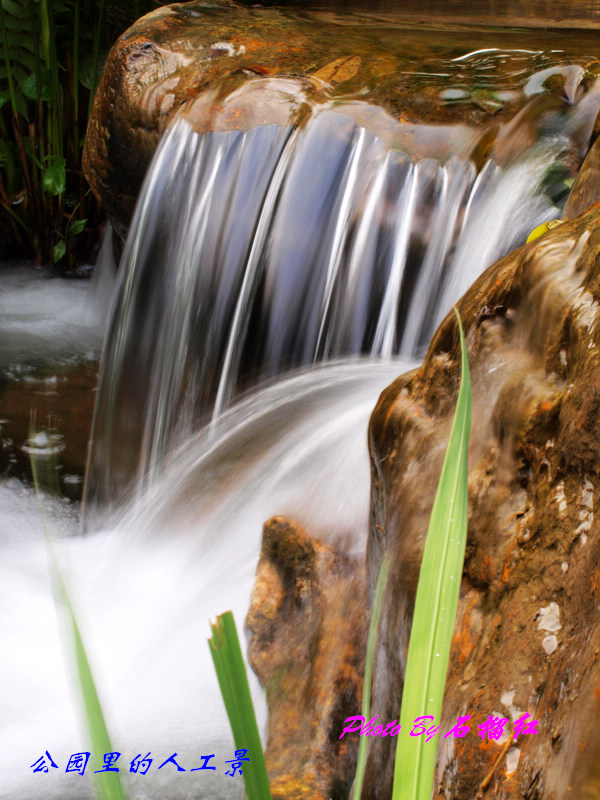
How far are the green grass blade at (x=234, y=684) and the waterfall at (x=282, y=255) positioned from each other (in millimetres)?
2383

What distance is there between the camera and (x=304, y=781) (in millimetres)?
1512

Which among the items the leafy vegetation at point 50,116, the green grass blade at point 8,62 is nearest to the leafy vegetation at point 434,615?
the leafy vegetation at point 50,116

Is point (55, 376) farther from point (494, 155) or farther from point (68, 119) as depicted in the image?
point (494, 155)

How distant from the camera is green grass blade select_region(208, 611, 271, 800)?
39cm

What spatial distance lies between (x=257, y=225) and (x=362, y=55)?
0.99 metres

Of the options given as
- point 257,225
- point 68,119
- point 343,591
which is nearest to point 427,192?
point 257,225

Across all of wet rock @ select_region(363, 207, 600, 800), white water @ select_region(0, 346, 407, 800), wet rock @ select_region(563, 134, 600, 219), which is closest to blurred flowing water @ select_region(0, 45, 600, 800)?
white water @ select_region(0, 346, 407, 800)

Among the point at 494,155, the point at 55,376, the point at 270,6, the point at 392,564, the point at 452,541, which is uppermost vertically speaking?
the point at 270,6

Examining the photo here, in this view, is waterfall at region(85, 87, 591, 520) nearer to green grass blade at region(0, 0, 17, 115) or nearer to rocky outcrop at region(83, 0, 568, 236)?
rocky outcrop at region(83, 0, 568, 236)

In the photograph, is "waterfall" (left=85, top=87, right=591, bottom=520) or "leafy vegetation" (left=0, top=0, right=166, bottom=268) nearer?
"waterfall" (left=85, top=87, right=591, bottom=520)

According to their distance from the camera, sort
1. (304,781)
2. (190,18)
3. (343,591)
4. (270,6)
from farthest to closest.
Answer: (270,6) < (190,18) < (343,591) < (304,781)

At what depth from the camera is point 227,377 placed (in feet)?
10.5

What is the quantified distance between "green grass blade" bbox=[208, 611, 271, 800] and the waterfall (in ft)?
7.82

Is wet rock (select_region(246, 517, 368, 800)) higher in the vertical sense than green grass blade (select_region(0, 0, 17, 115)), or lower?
lower
